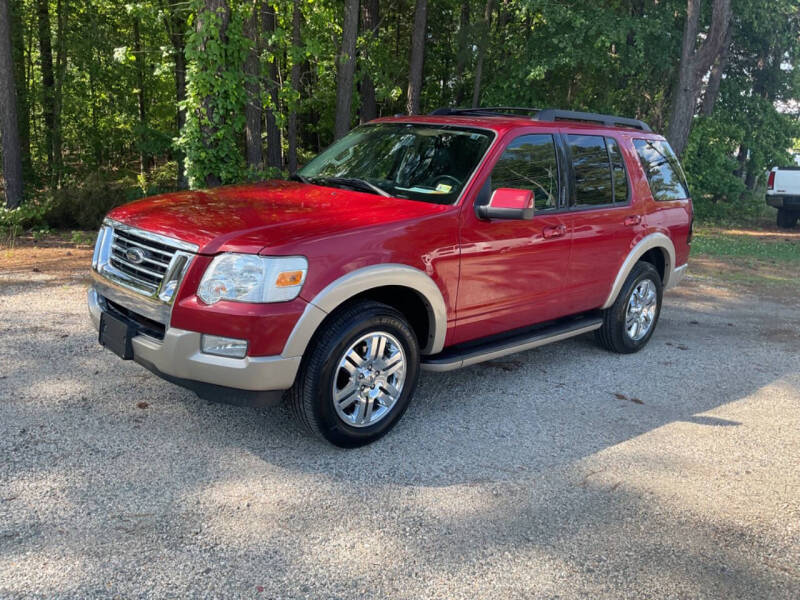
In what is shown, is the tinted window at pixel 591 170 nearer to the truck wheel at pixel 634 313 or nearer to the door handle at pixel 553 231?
the door handle at pixel 553 231

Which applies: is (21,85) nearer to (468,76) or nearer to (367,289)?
(468,76)

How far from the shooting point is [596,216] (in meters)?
5.43

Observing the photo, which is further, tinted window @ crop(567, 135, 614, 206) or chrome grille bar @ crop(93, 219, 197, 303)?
tinted window @ crop(567, 135, 614, 206)

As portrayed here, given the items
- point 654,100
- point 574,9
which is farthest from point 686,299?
point 654,100

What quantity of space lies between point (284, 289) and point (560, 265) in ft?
7.89

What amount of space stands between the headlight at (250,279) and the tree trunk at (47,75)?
15.3 m

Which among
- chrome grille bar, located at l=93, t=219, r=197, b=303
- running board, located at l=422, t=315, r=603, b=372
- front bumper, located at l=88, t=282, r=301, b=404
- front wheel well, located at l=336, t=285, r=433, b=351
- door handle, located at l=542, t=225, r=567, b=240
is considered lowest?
running board, located at l=422, t=315, r=603, b=372

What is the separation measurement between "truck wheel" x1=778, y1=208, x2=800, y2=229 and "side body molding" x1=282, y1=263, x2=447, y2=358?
17.0 meters

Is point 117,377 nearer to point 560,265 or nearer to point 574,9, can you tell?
point 560,265

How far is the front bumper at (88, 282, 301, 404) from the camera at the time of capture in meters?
3.56

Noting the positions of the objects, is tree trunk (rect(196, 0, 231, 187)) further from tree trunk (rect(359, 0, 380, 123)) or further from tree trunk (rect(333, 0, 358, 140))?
tree trunk (rect(359, 0, 380, 123))

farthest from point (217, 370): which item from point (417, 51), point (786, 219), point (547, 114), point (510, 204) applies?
point (786, 219)

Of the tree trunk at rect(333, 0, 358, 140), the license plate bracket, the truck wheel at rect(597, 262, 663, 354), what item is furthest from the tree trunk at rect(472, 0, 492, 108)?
the license plate bracket

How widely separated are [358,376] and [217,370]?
828 mm
